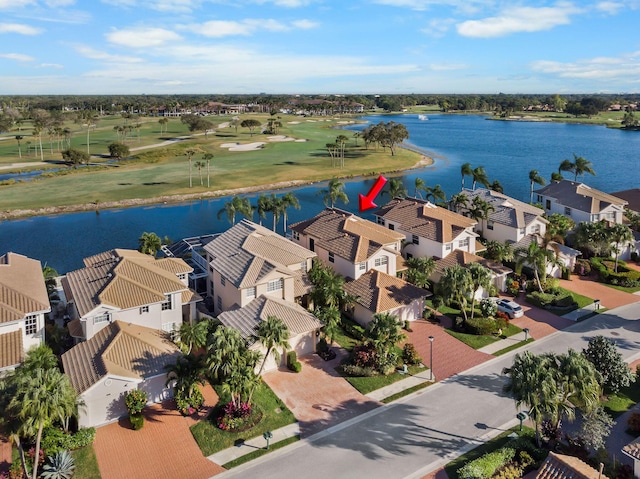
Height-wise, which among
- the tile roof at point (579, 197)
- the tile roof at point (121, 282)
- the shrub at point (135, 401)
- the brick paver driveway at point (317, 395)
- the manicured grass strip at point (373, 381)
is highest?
the tile roof at point (579, 197)

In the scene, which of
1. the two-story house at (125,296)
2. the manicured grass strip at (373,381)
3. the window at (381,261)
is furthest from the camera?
the window at (381,261)

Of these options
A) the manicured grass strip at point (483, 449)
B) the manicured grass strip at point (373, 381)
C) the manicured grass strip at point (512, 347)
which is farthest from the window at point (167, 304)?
the manicured grass strip at point (512, 347)

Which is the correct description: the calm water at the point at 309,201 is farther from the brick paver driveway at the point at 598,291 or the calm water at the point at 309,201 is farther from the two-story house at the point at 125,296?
the brick paver driveway at the point at 598,291

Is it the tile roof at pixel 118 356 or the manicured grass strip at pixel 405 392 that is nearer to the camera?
the tile roof at pixel 118 356

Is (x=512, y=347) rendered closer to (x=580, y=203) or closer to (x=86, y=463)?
(x=86, y=463)

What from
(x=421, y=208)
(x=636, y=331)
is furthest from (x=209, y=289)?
(x=636, y=331)

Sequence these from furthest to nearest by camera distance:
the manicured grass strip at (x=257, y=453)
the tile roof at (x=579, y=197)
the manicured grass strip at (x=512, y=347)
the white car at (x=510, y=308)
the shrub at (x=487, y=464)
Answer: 1. the tile roof at (x=579, y=197)
2. the white car at (x=510, y=308)
3. the manicured grass strip at (x=512, y=347)
4. the manicured grass strip at (x=257, y=453)
5. the shrub at (x=487, y=464)

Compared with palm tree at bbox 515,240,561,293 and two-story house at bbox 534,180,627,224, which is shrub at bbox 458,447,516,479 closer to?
palm tree at bbox 515,240,561,293

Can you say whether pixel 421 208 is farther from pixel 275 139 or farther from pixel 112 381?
pixel 275 139

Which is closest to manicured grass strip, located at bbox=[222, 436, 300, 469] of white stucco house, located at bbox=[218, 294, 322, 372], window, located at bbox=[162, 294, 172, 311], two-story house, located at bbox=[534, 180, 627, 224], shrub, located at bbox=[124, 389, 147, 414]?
shrub, located at bbox=[124, 389, 147, 414]
